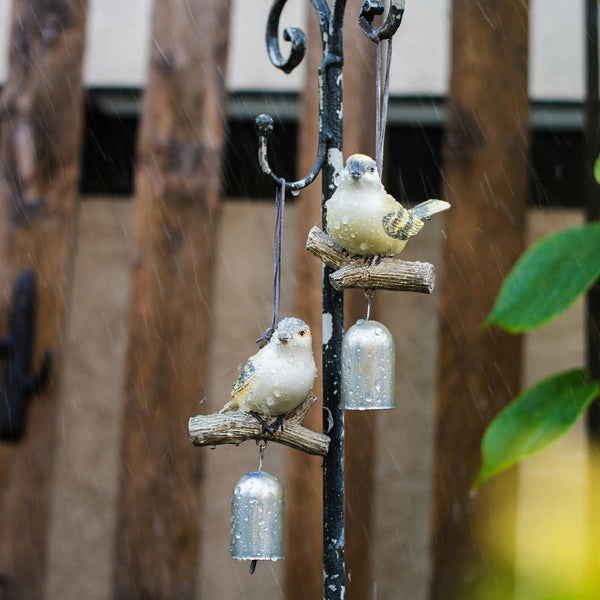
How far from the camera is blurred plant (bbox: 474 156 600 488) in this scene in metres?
1.10

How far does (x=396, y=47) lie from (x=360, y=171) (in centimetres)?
111

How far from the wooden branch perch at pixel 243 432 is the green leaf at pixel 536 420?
1.19ft

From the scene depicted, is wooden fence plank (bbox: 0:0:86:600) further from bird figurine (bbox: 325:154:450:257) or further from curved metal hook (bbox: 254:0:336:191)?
bird figurine (bbox: 325:154:450:257)

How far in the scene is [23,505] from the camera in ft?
4.83

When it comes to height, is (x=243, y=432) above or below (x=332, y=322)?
below

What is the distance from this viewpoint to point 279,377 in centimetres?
79

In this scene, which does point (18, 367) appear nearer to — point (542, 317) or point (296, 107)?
point (296, 107)

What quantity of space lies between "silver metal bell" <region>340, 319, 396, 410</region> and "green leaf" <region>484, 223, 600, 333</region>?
0.36 metres

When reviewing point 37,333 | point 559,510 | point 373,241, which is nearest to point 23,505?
point 37,333

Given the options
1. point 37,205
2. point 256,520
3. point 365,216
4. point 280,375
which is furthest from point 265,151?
point 37,205

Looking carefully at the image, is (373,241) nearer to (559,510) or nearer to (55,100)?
(55,100)

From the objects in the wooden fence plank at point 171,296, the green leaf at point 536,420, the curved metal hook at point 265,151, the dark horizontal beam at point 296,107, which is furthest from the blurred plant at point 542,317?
the dark horizontal beam at point 296,107

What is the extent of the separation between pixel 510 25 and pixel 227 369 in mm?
944

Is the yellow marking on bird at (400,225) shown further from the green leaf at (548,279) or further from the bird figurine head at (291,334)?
the green leaf at (548,279)
